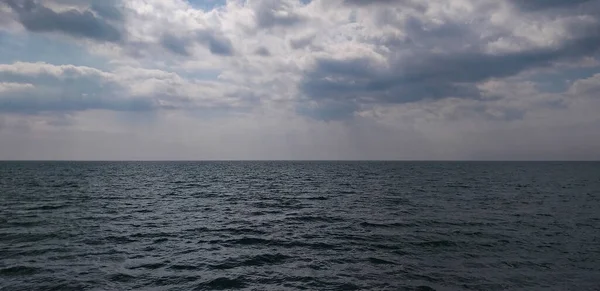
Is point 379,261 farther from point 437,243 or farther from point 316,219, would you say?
point 316,219

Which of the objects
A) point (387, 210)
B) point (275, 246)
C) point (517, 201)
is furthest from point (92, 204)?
point (517, 201)

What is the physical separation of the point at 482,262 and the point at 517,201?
32.0m

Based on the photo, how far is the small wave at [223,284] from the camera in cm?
1558

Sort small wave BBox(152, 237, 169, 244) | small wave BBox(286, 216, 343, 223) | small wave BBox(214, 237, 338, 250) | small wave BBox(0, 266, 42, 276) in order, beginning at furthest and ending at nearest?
1. small wave BBox(286, 216, 343, 223)
2. small wave BBox(152, 237, 169, 244)
3. small wave BBox(214, 237, 338, 250)
4. small wave BBox(0, 266, 42, 276)

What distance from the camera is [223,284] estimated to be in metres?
16.0

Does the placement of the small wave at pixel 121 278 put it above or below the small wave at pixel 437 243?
above

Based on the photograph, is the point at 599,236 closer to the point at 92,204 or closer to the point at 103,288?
the point at 103,288

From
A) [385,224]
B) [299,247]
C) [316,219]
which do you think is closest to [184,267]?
[299,247]

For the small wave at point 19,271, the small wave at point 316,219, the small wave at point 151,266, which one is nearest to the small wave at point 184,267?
the small wave at point 151,266

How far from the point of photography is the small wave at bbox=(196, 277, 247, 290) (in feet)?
51.1

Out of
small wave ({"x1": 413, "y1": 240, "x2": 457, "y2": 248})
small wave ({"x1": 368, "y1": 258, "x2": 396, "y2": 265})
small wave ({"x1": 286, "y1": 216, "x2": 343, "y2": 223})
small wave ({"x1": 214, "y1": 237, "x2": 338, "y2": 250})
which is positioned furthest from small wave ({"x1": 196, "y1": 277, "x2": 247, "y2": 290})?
small wave ({"x1": 286, "y1": 216, "x2": 343, "y2": 223})

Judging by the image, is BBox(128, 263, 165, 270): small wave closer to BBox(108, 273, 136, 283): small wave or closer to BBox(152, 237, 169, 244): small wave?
BBox(108, 273, 136, 283): small wave

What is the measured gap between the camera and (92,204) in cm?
4172

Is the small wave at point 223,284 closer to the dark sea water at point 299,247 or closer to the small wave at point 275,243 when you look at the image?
the dark sea water at point 299,247
